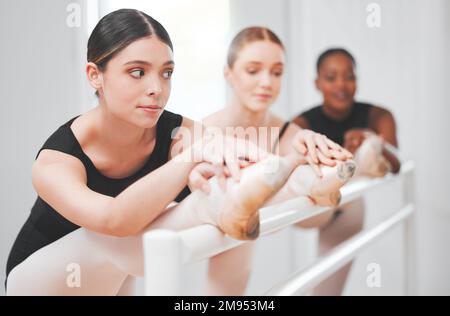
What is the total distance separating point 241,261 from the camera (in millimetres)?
558

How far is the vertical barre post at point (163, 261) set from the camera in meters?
0.31

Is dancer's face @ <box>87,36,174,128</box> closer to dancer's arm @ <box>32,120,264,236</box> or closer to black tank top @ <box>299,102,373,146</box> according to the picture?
dancer's arm @ <box>32,120,264,236</box>

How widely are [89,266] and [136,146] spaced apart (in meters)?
0.11

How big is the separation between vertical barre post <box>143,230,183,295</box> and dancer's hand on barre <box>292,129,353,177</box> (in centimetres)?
20

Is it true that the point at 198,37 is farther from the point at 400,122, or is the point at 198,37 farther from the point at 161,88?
the point at 400,122

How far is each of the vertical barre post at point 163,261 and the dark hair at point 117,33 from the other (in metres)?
0.15

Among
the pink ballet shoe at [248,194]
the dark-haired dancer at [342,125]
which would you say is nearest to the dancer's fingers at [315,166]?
the pink ballet shoe at [248,194]

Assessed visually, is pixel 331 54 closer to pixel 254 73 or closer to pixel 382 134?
pixel 382 134

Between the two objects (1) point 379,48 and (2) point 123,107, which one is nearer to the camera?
(2) point 123,107

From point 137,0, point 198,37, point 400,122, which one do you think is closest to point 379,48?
point 400,122

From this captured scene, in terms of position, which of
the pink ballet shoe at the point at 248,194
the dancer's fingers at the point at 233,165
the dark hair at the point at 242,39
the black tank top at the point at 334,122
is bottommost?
the pink ballet shoe at the point at 248,194

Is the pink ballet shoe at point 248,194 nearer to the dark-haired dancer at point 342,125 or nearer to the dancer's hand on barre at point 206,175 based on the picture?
the dancer's hand on barre at point 206,175

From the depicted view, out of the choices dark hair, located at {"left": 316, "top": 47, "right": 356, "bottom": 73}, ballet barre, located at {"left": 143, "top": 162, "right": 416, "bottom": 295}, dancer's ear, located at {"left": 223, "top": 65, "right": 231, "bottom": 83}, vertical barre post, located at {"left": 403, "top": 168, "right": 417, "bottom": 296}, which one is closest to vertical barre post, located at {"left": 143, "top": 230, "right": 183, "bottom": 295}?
ballet barre, located at {"left": 143, "top": 162, "right": 416, "bottom": 295}

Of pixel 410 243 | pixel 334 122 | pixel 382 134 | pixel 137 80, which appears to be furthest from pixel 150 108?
pixel 410 243
